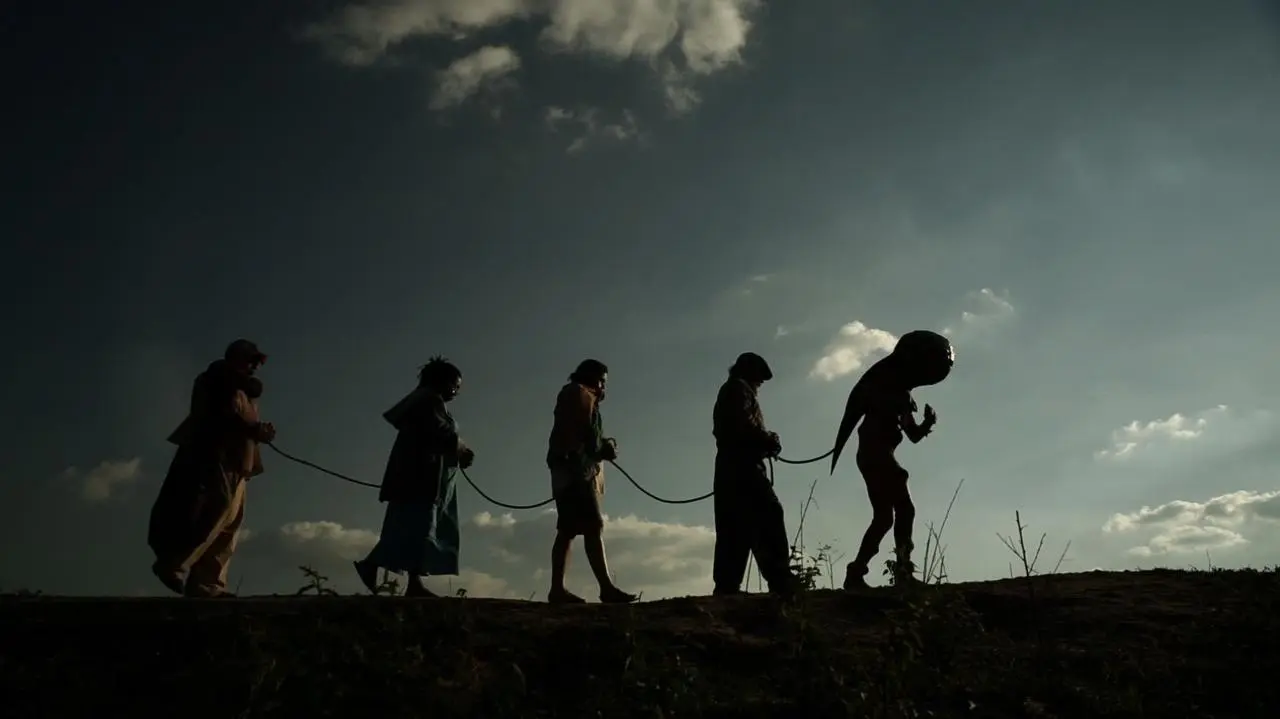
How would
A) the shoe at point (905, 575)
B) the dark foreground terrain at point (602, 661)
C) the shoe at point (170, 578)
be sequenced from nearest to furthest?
the dark foreground terrain at point (602, 661) < the shoe at point (905, 575) < the shoe at point (170, 578)

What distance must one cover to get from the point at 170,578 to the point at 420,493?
6.11 feet

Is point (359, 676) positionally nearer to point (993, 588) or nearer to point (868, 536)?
point (868, 536)

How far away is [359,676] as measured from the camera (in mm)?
5738

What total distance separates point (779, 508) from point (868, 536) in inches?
31.0

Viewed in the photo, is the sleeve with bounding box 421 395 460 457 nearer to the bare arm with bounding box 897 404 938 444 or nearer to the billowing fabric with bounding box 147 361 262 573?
the billowing fabric with bounding box 147 361 262 573

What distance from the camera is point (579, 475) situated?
861 cm

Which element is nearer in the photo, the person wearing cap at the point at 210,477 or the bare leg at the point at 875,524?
the person wearing cap at the point at 210,477

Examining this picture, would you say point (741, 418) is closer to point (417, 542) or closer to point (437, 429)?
point (437, 429)

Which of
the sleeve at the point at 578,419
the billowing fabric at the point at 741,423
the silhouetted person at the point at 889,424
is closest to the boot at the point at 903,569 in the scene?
the silhouetted person at the point at 889,424

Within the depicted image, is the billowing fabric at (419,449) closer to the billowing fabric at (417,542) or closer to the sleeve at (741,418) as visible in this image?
the billowing fabric at (417,542)

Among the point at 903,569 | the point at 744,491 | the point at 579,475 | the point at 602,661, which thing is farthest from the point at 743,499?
the point at 602,661

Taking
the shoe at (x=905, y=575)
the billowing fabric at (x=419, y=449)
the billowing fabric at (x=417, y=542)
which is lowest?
the shoe at (x=905, y=575)

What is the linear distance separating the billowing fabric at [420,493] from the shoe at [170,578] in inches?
52.6

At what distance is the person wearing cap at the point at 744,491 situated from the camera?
8.75 meters
